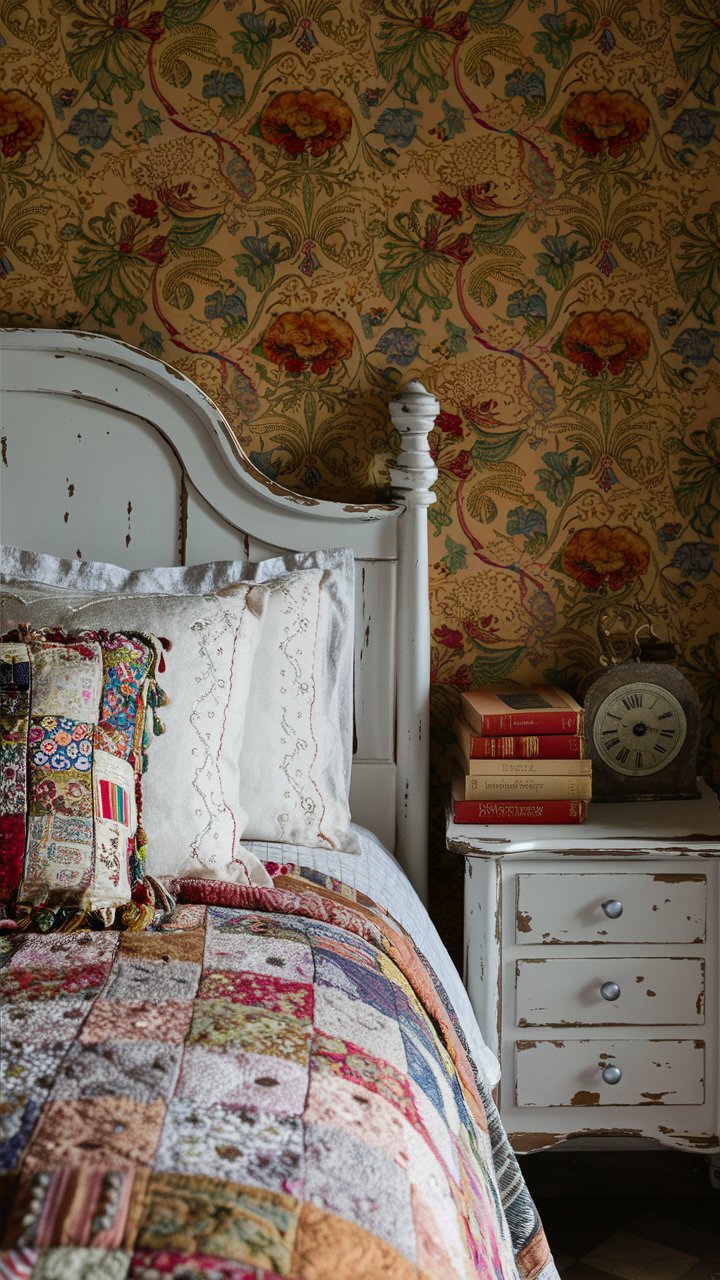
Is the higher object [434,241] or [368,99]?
[368,99]

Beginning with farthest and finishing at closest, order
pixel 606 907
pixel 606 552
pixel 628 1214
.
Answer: pixel 606 552 < pixel 628 1214 < pixel 606 907

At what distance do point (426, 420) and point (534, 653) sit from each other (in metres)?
0.51

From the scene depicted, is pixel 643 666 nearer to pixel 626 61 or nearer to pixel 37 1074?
pixel 626 61

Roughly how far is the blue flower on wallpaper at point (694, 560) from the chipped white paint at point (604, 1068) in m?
0.88

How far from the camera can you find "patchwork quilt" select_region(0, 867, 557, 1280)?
0.82 m

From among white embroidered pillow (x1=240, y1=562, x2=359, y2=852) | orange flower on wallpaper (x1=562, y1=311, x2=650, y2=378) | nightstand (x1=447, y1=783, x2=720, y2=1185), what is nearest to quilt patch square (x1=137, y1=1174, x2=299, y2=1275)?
white embroidered pillow (x1=240, y1=562, x2=359, y2=852)

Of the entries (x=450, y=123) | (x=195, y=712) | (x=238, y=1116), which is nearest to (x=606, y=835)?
(x=195, y=712)

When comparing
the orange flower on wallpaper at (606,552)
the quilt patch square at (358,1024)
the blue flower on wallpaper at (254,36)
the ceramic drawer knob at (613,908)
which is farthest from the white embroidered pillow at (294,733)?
the blue flower on wallpaper at (254,36)

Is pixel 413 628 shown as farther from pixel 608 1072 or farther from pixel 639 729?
pixel 608 1072

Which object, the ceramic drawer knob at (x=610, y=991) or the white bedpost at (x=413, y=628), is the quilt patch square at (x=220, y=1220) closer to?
the ceramic drawer knob at (x=610, y=991)

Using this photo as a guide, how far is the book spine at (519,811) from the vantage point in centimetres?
201

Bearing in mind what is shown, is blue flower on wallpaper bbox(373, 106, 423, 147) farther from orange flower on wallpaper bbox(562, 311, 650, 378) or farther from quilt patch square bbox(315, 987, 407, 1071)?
quilt patch square bbox(315, 987, 407, 1071)

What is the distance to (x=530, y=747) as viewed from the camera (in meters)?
2.00

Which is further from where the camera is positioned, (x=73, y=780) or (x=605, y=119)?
(x=605, y=119)
